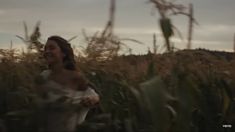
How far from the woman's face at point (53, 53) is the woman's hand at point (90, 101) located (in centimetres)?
26

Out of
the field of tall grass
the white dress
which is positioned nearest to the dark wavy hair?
the field of tall grass

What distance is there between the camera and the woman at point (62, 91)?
4.76 ft

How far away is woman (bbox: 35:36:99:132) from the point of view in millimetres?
1452

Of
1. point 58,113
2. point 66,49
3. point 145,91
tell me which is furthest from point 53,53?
point 58,113

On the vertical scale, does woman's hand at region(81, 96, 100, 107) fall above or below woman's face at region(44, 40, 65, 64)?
below

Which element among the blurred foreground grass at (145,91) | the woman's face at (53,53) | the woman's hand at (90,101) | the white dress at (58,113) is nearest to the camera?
the white dress at (58,113)

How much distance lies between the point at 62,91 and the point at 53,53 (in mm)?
778

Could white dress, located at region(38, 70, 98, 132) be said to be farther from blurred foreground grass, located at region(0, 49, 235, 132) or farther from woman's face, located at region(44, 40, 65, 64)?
woman's face, located at region(44, 40, 65, 64)

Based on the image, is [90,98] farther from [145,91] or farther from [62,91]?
[62,91]

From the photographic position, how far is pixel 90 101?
2088mm

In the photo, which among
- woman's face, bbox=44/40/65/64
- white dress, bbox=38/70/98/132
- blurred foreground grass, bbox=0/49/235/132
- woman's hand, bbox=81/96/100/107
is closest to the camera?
white dress, bbox=38/70/98/132

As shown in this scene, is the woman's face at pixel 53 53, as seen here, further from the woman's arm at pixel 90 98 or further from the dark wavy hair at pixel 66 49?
the woman's arm at pixel 90 98

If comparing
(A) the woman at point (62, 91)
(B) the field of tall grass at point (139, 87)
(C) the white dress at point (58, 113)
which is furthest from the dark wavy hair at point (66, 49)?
(C) the white dress at point (58, 113)

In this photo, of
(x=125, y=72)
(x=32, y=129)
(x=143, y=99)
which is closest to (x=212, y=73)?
(x=125, y=72)
